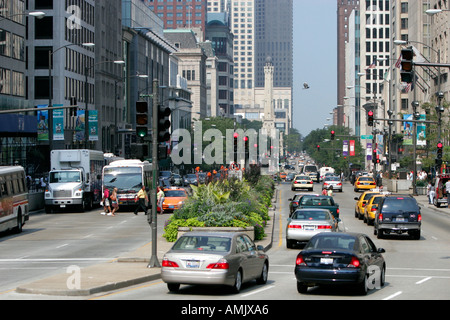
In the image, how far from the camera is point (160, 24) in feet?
505

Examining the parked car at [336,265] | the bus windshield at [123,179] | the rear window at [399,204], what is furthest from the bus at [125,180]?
the parked car at [336,265]

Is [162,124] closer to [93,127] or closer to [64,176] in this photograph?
[64,176]

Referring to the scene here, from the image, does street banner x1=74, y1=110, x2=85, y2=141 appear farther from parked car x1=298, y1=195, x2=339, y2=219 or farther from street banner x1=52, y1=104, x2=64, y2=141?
parked car x1=298, y1=195, x2=339, y2=219

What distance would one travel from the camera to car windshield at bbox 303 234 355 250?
18109 mm

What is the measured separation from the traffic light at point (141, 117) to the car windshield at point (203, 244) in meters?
4.72

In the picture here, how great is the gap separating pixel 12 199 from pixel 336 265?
69.7 ft

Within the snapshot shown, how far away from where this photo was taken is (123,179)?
51.1 m

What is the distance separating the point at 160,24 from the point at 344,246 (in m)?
140

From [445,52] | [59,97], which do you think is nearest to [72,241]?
[59,97]

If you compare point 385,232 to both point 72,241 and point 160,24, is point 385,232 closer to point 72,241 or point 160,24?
point 72,241

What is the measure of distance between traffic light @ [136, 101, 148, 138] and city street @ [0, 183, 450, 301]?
4.53m

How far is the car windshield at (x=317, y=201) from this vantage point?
39.3 metres

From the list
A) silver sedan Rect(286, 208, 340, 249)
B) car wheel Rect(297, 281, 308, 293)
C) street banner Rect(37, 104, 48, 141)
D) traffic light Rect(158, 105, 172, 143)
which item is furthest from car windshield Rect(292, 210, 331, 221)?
street banner Rect(37, 104, 48, 141)

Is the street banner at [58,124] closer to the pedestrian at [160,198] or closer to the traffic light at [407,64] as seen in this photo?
the pedestrian at [160,198]
